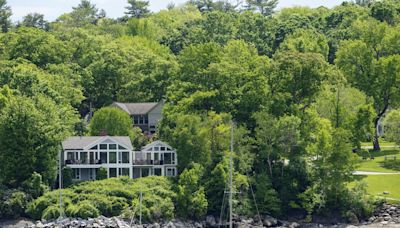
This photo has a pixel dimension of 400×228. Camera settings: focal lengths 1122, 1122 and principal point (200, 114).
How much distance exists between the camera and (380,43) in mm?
108188

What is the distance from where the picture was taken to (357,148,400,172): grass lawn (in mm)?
93000

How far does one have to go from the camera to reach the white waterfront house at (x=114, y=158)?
8681 centimetres

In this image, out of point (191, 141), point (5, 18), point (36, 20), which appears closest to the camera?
point (191, 141)

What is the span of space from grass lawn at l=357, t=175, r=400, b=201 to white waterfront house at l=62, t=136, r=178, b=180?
50.7 feet

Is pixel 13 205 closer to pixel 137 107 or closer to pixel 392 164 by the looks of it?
pixel 137 107

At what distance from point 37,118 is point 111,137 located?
6793 millimetres

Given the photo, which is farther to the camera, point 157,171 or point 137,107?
point 137,107

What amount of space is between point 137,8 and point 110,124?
3631 inches

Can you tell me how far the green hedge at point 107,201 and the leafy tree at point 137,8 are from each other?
10191 centimetres

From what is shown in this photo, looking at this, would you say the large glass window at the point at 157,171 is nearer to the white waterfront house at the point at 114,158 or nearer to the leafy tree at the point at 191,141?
the white waterfront house at the point at 114,158

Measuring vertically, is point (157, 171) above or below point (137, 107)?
below

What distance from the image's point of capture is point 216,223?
82.0 metres

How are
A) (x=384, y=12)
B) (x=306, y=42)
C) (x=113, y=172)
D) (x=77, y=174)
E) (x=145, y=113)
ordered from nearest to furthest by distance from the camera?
(x=77, y=174)
(x=113, y=172)
(x=145, y=113)
(x=306, y=42)
(x=384, y=12)

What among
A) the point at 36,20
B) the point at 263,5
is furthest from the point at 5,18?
the point at 263,5
